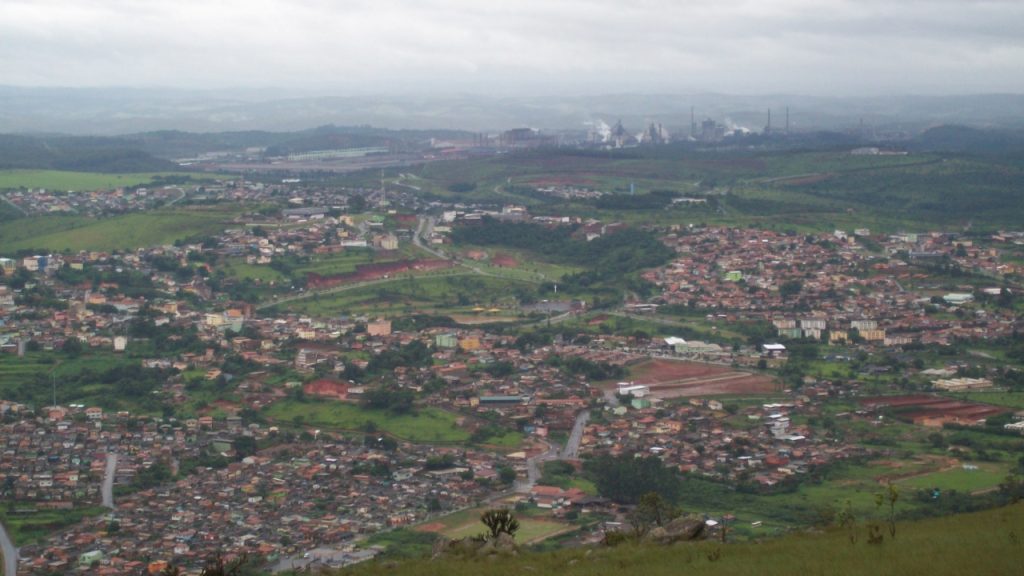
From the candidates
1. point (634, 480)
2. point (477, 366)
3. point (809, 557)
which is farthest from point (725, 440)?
point (809, 557)

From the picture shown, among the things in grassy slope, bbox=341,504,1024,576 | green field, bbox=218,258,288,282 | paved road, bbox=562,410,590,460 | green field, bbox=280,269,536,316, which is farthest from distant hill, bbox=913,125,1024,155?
grassy slope, bbox=341,504,1024,576

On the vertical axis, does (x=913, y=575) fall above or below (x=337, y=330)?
above

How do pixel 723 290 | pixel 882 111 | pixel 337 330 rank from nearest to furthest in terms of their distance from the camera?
pixel 337 330 → pixel 723 290 → pixel 882 111

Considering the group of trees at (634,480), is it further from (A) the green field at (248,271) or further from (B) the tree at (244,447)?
(A) the green field at (248,271)

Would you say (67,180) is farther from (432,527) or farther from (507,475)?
(432,527)

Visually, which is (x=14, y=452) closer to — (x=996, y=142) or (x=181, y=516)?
(x=181, y=516)

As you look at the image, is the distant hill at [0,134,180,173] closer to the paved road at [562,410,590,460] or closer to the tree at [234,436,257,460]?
the tree at [234,436,257,460]

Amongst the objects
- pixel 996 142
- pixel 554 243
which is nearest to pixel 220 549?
pixel 554 243
